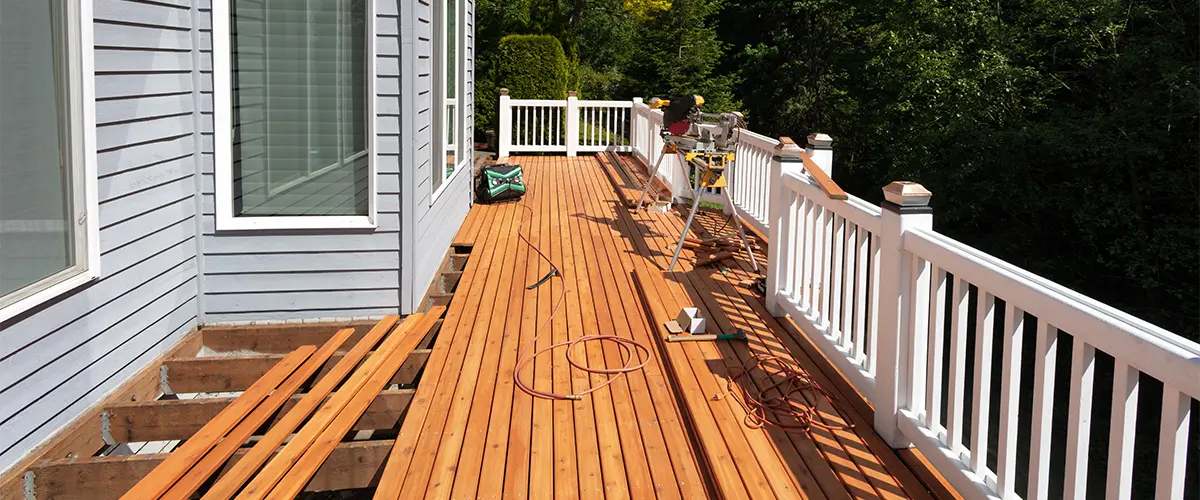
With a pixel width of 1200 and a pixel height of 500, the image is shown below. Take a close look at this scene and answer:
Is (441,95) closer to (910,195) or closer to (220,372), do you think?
(220,372)

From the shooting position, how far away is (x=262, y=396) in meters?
3.59

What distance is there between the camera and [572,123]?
531 inches

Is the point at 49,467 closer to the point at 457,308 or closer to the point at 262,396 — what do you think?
the point at 262,396


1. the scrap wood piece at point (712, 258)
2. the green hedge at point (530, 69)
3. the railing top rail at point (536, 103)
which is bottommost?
the scrap wood piece at point (712, 258)

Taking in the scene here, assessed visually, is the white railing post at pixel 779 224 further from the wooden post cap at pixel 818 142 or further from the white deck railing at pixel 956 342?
the wooden post cap at pixel 818 142

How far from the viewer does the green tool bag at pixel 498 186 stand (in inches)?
346

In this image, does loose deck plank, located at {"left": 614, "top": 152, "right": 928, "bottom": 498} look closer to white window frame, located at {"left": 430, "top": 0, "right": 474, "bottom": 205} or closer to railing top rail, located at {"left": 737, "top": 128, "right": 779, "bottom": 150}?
railing top rail, located at {"left": 737, "top": 128, "right": 779, "bottom": 150}

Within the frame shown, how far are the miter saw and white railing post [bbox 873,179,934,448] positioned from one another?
2.41 metres

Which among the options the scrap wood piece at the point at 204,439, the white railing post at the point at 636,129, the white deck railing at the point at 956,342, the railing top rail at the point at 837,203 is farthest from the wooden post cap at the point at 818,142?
the white railing post at the point at 636,129

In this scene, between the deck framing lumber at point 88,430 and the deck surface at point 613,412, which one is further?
the deck framing lumber at point 88,430

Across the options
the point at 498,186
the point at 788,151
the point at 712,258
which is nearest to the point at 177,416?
the point at 788,151

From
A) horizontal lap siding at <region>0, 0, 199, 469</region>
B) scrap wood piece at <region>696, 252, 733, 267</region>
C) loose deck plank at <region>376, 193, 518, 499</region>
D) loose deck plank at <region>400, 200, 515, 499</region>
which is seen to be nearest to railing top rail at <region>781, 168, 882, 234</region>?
scrap wood piece at <region>696, 252, 733, 267</region>

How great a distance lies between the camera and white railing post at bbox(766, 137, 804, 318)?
179 inches

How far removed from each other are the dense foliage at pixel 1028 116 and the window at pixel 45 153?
11.1 metres
